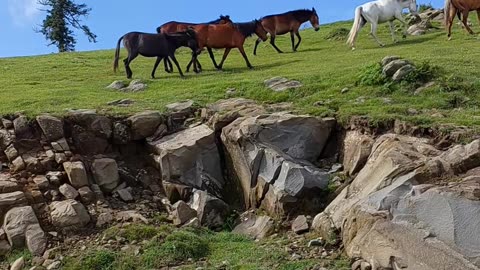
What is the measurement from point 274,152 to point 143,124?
7.09ft

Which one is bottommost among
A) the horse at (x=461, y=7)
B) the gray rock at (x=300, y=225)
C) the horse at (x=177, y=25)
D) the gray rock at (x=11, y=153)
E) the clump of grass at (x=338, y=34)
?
the gray rock at (x=300, y=225)

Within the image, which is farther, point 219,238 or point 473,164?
point 219,238

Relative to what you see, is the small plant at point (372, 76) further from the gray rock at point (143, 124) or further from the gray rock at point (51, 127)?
the gray rock at point (51, 127)

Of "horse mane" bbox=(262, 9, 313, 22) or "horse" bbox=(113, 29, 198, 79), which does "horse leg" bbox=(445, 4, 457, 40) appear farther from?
"horse" bbox=(113, 29, 198, 79)

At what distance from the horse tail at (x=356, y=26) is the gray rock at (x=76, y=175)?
1135 cm

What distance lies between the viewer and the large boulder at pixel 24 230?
23.4ft

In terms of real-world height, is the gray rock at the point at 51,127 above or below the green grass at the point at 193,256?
above

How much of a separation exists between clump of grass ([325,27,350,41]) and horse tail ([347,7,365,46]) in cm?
257

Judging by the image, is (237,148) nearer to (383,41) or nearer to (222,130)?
A: (222,130)

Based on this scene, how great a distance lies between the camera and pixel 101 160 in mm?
8508

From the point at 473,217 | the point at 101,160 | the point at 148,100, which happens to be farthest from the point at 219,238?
the point at 148,100

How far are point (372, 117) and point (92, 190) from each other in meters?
3.79

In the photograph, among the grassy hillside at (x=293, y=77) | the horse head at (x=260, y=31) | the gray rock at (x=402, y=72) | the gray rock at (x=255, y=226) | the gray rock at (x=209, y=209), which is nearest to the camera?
the gray rock at (x=255, y=226)

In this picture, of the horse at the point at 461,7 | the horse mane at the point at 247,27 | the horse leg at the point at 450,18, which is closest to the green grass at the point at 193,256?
the horse mane at the point at 247,27
